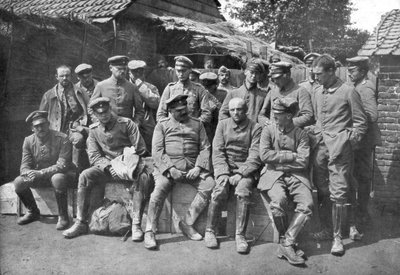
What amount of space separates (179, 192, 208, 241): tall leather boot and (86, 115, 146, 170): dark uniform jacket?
3.48ft

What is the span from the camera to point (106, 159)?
5.46 m

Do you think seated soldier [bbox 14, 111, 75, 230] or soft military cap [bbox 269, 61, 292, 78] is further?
seated soldier [bbox 14, 111, 75, 230]

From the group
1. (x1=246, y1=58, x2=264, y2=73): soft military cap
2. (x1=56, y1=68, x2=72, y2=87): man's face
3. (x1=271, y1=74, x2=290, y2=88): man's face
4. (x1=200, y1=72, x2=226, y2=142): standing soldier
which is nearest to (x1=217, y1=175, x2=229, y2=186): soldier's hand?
(x1=200, y1=72, x2=226, y2=142): standing soldier

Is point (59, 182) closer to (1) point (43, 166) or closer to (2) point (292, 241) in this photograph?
(1) point (43, 166)

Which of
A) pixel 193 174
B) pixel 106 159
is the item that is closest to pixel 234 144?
pixel 193 174

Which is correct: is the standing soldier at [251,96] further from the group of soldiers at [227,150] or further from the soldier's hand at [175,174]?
the soldier's hand at [175,174]

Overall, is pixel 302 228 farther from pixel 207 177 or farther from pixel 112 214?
pixel 112 214

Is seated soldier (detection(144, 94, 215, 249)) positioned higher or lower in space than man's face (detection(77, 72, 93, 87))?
lower

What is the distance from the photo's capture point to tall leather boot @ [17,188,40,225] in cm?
553

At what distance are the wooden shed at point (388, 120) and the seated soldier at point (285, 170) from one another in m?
Answer: 1.93

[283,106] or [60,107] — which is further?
[60,107]

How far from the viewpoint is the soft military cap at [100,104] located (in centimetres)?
539

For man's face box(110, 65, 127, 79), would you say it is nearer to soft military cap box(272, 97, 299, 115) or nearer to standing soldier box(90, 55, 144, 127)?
standing soldier box(90, 55, 144, 127)

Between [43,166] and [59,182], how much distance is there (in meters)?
0.44
